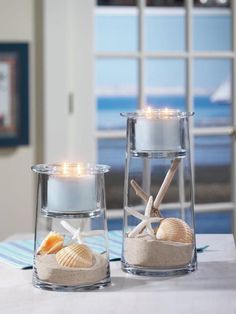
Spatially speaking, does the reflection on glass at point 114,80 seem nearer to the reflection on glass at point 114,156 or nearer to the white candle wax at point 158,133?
the reflection on glass at point 114,156

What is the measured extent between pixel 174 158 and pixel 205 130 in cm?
216

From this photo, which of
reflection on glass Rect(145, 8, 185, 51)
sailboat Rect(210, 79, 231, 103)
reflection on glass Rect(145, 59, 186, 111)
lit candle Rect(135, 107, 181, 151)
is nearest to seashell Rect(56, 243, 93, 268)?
lit candle Rect(135, 107, 181, 151)

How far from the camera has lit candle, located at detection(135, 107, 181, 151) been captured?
1.39 metres

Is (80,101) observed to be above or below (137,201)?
above

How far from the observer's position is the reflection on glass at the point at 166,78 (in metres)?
3.47

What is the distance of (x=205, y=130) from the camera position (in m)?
3.54

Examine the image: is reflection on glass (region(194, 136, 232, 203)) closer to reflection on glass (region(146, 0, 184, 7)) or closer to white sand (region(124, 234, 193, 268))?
reflection on glass (region(146, 0, 184, 7))

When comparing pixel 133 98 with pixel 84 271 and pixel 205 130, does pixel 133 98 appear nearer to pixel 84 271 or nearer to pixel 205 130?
pixel 205 130

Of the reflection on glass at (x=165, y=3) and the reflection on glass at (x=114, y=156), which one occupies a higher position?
the reflection on glass at (x=165, y=3)

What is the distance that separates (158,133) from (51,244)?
28cm

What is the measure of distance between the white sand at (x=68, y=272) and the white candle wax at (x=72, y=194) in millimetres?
85

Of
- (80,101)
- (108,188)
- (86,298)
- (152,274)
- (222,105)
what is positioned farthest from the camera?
(108,188)

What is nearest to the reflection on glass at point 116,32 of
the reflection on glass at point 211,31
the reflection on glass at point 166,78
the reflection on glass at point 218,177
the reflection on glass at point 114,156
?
the reflection on glass at point 166,78

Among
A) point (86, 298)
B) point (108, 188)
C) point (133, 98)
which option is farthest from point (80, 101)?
point (86, 298)
